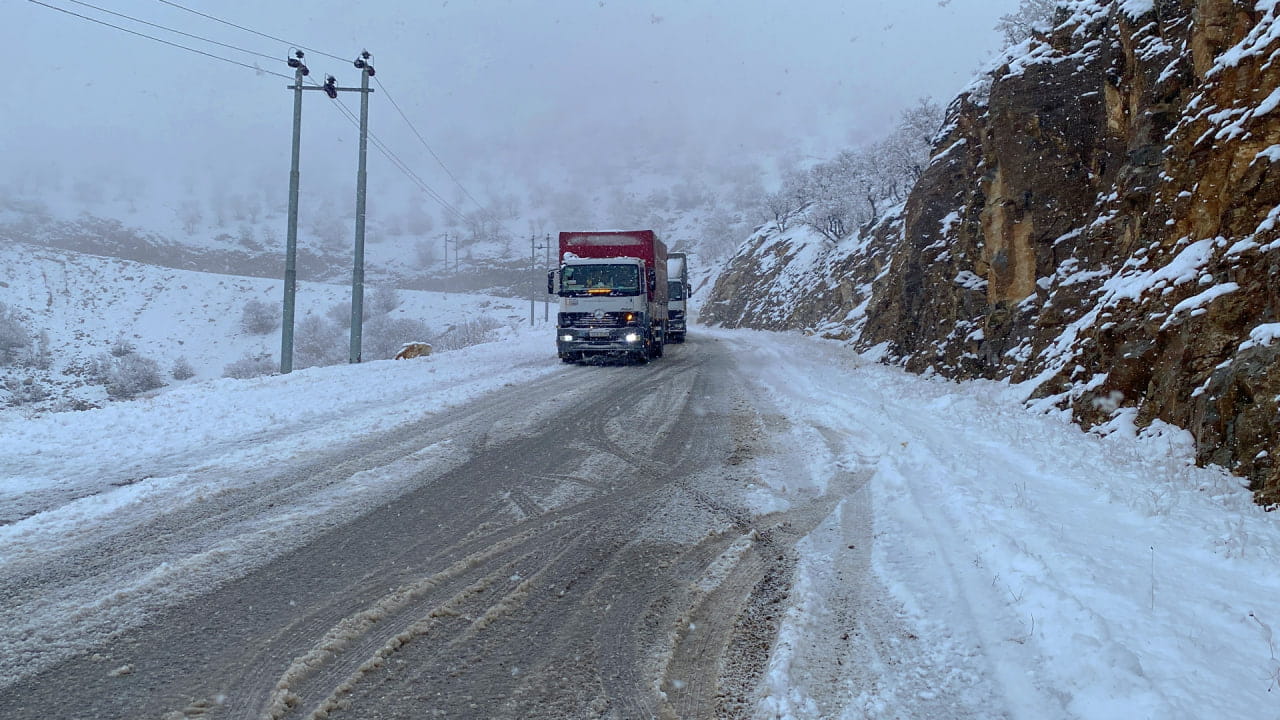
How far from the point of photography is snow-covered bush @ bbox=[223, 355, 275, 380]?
99.2ft

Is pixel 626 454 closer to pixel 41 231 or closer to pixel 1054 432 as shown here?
pixel 1054 432

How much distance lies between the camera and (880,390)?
1250cm

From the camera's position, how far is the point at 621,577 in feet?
13.2

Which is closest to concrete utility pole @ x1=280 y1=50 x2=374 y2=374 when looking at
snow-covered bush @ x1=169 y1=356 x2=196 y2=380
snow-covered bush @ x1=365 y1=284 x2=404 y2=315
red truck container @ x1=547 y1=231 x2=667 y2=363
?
red truck container @ x1=547 y1=231 x2=667 y2=363

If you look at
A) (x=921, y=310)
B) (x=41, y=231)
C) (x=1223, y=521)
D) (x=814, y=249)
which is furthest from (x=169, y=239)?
(x=1223, y=521)

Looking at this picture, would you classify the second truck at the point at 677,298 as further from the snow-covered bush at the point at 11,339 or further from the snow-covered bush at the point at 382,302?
the snow-covered bush at the point at 382,302

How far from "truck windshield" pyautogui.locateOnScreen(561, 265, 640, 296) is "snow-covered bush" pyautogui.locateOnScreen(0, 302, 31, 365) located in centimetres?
2737

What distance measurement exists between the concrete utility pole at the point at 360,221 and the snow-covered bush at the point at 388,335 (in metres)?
24.1

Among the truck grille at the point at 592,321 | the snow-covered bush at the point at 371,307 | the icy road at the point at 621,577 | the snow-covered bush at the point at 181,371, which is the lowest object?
the snow-covered bush at the point at 181,371

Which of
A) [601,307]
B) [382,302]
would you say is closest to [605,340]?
[601,307]

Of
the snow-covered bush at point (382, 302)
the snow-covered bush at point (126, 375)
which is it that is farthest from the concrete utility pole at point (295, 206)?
the snow-covered bush at point (382, 302)

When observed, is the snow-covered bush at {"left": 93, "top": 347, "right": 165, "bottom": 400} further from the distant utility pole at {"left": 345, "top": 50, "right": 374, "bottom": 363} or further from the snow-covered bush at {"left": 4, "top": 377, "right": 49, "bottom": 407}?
the distant utility pole at {"left": 345, "top": 50, "right": 374, "bottom": 363}

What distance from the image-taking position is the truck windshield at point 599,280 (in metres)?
18.5

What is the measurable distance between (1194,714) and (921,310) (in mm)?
16768
